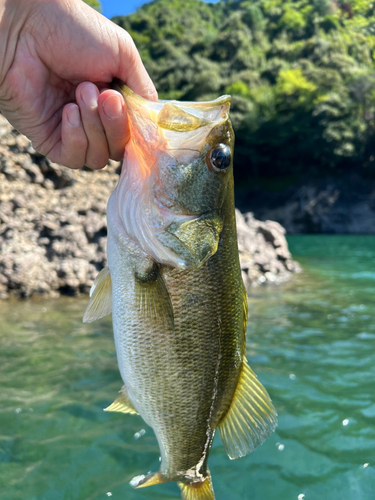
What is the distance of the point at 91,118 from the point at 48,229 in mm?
8489

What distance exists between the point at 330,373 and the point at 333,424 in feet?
4.12

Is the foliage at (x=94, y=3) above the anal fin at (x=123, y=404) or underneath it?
above

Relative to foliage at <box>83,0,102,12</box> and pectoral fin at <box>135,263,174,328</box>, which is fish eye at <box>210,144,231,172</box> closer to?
pectoral fin at <box>135,263,174,328</box>

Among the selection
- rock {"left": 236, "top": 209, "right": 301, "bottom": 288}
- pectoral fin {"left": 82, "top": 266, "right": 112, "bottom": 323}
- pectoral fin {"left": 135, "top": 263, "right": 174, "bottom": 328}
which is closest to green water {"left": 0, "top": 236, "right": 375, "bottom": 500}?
pectoral fin {"left": 82, "top": 266, "right": 112, "bottom": 323}

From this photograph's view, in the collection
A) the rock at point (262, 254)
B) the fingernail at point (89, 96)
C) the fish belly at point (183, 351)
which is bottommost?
the rock at point (262, 254)

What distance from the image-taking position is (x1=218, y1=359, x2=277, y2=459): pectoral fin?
2104 millimetres

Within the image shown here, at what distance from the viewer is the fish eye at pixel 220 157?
1904 millimetres

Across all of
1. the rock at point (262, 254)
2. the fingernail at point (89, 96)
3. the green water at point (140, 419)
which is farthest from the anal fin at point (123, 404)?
the rock at point (262, 254)

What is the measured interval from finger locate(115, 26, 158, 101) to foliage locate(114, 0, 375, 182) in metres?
38.7

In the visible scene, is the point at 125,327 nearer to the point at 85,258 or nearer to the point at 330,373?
the point at 330,373

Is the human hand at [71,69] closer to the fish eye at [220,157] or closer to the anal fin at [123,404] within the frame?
the fish eye at [220,157]

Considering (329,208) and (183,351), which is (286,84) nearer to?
(329,208)

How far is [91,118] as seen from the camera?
2.16 meters

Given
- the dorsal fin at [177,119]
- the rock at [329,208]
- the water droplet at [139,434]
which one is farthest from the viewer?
the rock at [329,208]
